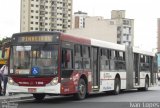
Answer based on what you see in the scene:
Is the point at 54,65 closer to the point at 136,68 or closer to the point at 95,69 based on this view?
the point at 95,69

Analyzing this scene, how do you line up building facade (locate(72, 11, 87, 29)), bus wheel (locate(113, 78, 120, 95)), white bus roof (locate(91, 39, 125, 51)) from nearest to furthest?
white bus roof (locate(91, 39, 125, 51)), bus wheel (locate(113, 78, 120, 95)), building facade (locate(72, 11, 87, 29))

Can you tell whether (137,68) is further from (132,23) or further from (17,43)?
(132,23)

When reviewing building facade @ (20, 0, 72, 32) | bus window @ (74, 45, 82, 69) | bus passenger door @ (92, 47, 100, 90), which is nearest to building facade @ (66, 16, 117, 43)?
building facade @ (20, 0, 72, 32)

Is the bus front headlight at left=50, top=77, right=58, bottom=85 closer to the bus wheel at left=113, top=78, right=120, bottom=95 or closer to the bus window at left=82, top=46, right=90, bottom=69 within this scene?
the bus window at left=82, top=46, right=90, bottom=69

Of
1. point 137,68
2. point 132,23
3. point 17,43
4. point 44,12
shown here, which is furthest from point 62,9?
point 17,43

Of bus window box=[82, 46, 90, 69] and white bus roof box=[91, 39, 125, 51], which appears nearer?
bus window box=[82, 46, 90, 69]

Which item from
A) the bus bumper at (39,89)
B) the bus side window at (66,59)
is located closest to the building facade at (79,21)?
the bus side window at (66,59)

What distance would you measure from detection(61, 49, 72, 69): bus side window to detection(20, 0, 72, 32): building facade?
434ft

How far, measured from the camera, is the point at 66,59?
63.1ft

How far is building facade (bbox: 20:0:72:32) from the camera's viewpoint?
497 ft

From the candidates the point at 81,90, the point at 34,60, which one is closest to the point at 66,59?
the point at 34,60

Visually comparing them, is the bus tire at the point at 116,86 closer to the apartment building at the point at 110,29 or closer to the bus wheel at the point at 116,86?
the bus wheel at the point at 116,86

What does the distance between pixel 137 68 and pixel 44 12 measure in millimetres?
126023

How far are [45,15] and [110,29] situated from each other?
29833 millimetres
